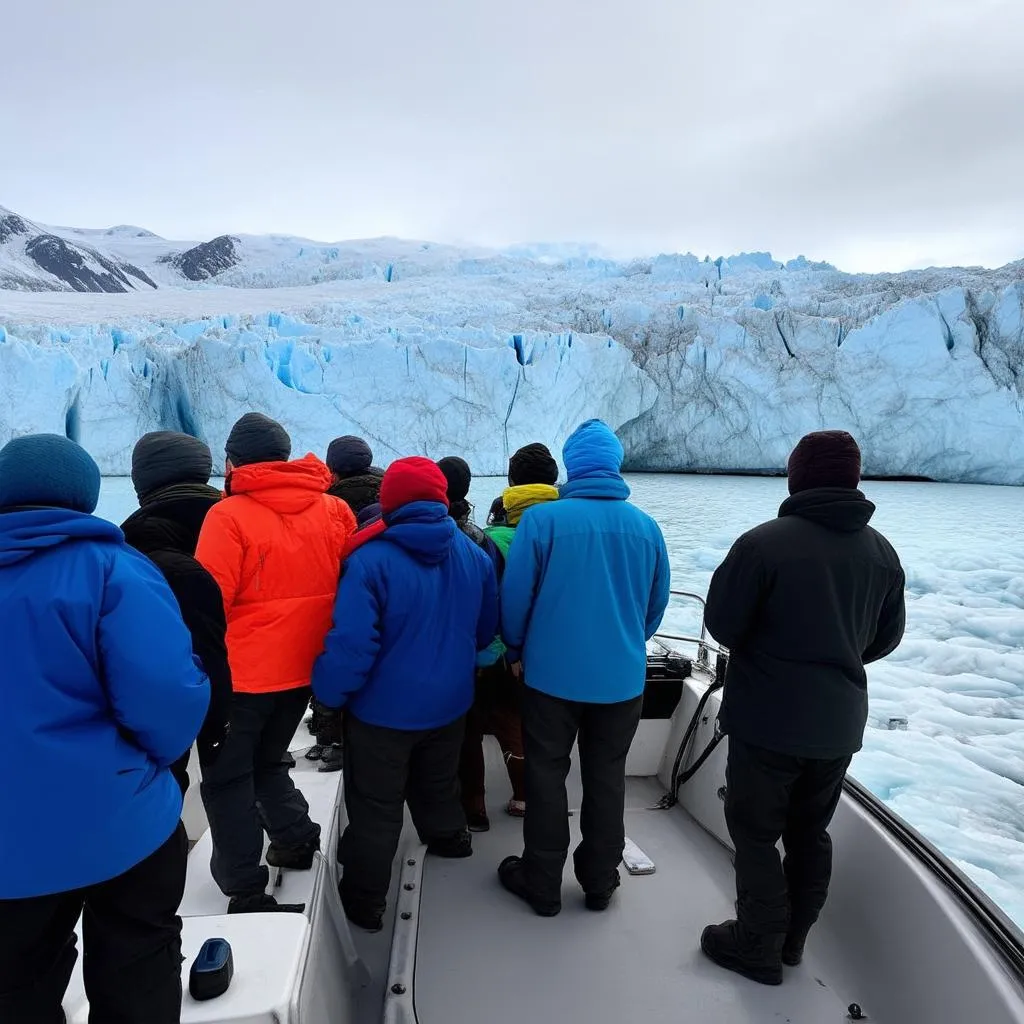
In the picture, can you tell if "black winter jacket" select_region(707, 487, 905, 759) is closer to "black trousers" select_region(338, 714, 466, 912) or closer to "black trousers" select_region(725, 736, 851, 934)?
"black trousers" select_region(725, 736, 851, 934)

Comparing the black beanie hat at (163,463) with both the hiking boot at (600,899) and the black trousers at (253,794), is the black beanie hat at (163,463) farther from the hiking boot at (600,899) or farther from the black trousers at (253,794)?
the hiking boot at (600,899)

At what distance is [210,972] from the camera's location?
963 mm

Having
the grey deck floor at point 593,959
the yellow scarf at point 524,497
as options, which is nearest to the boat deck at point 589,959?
the grey deck floor at point 593,959

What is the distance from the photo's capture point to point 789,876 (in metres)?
1.60

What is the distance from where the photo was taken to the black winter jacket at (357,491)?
245cm

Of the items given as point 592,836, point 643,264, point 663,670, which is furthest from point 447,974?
point 643,264

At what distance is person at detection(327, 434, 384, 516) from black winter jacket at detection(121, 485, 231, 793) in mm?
1067

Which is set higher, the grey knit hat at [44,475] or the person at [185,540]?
the grey knit hat at [44,475]

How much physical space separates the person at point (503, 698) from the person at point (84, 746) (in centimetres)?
122

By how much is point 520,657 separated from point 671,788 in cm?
102

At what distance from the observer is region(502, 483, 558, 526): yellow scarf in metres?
2.05

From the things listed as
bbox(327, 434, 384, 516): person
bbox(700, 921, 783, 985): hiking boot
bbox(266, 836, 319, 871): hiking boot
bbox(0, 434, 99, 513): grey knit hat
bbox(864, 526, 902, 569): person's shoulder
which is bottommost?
bbox(700, 921, 783, 985): hiking boot

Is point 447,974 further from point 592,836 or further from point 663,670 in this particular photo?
point 663,670

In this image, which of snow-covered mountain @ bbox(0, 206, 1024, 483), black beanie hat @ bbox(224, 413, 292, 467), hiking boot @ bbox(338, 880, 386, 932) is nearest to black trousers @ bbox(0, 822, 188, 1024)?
hiking boot @ bbox(338, 880, 386, 932)
